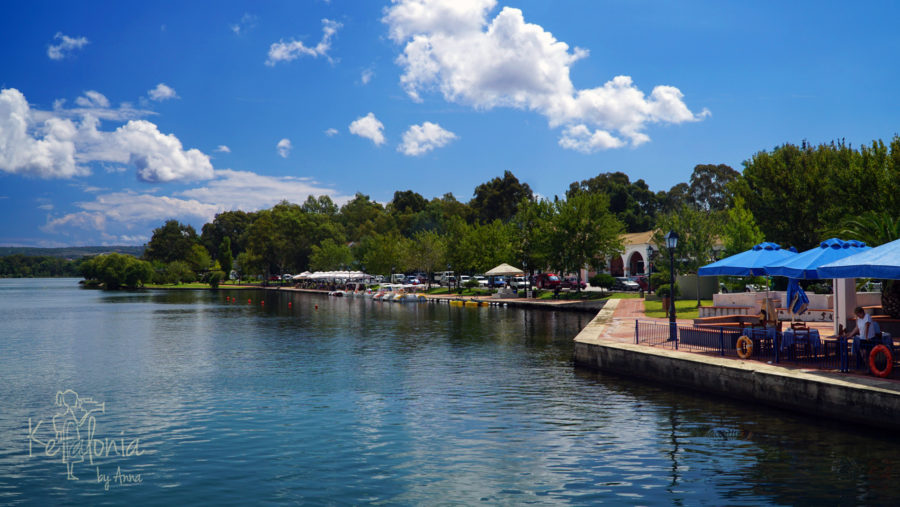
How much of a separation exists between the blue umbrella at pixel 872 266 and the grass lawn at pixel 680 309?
16623 mm

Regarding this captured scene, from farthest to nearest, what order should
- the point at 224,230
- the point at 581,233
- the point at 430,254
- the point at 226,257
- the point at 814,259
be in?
the point at 224,230
the point at 226,257
the point at 430,254
the point at 581,233
the point at 814,259

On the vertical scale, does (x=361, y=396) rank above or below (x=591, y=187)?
below

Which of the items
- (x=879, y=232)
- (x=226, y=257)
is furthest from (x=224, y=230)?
(x=879, y=232)

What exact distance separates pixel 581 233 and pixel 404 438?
4625cm

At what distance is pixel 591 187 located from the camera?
399 ft

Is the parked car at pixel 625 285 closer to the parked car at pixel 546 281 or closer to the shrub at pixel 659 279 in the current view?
the parked car at pixel 546 281

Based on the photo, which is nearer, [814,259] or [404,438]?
[404,438]

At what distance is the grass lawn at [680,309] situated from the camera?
32969mm

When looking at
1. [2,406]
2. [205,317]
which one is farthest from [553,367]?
[205,317]

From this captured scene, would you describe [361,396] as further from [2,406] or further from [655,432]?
[2,406]

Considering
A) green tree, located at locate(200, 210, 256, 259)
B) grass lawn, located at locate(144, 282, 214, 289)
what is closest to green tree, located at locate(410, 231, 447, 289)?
grass lawn, located at locate(144, 282, 214, 289)

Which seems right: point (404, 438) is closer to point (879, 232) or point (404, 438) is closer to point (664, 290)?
point (879, 232)

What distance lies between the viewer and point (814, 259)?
18.4 metres

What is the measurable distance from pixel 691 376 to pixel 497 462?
27.3 ft
